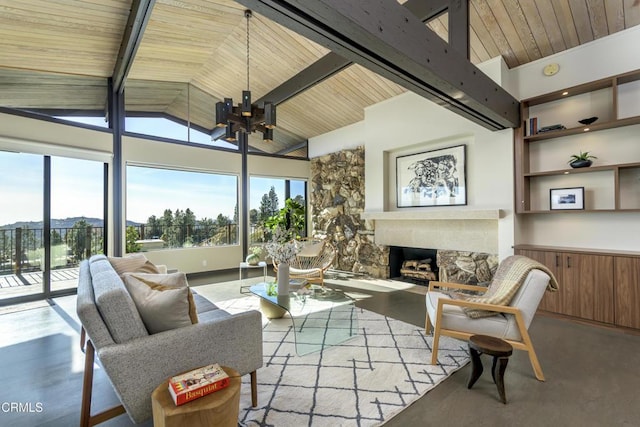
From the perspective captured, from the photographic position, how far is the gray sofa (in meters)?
1.44

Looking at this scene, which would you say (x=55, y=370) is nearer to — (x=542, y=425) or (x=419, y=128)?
(x=542, y=425)

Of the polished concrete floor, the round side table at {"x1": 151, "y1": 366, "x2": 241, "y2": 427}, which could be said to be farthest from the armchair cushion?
the round side table at {"x1": 151, "y1": 366, "x2": 241, "y2": 427}

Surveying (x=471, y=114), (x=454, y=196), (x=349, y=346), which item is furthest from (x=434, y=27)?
(x=349, y=346)

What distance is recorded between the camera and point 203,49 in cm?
489

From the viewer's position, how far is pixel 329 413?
1.86m

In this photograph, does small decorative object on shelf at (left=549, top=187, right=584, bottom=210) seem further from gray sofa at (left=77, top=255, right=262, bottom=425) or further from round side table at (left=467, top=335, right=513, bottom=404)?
gray sofa at (left=77, top=255, right=262, bottom=425)

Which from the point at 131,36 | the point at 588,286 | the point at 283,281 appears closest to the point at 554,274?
the point at 588,286

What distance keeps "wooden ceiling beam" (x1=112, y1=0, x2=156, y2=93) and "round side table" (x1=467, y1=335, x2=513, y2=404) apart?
14.6 ft

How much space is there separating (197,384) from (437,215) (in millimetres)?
4165

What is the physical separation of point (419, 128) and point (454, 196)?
1290 mm

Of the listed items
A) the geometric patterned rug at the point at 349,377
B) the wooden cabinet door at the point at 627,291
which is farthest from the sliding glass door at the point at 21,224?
the wooden cabinet door at the point at 627,291

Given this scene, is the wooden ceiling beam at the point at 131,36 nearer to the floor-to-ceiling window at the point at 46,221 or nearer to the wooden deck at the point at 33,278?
the floor-to-ceiling window at the point at 46,221

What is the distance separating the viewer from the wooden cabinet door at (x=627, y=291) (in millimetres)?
3006

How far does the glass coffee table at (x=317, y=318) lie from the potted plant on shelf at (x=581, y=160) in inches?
126
